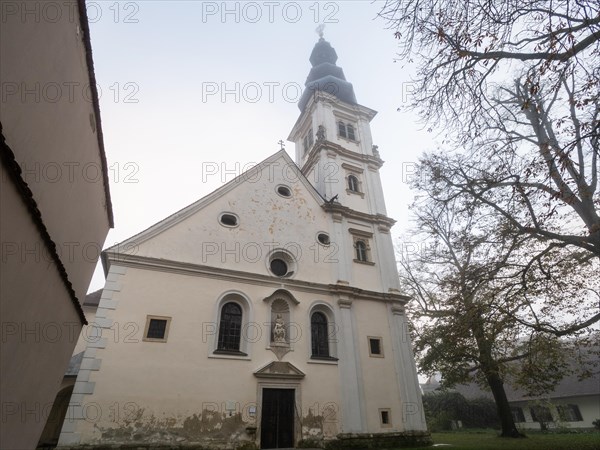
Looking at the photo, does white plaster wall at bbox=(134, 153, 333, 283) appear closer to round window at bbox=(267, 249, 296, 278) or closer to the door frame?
round window at bbox=(267, 249, 296, 278)

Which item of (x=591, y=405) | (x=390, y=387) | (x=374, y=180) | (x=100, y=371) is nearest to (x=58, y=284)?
(x=100, y=371)

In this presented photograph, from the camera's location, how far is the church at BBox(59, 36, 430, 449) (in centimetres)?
1027

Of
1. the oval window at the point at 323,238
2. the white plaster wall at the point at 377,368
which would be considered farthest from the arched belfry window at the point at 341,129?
the white plaster wall at the point at 377,368

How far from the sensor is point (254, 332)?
12523mm

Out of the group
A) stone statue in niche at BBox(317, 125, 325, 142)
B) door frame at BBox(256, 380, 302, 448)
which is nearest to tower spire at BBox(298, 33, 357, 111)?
stone statue in niche at BBox(317, 125, 325, 142)

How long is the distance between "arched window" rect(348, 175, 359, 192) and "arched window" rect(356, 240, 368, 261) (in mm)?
3376

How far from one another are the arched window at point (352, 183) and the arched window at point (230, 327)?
32.2ft

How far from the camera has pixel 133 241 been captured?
12.4 metres

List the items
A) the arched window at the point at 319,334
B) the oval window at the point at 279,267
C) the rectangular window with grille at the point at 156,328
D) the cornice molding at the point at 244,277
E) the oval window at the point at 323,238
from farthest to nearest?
the oval window at the point at 323,238 < the oval window at the point at 279,267 < the arched window at the point at 319,334 < the cornice molding at the point at 244,277 < the rectangular window with grille at the point at 156,328

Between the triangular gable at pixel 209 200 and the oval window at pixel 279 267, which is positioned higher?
the triangular gable at pixel 209 200

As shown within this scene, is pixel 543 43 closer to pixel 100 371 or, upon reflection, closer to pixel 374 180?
pixel 100 371

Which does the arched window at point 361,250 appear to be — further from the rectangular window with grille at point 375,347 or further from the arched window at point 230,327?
the arched window at point 230,327

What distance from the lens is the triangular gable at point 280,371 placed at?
11.9m

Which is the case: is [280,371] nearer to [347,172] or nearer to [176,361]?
[176,361]
